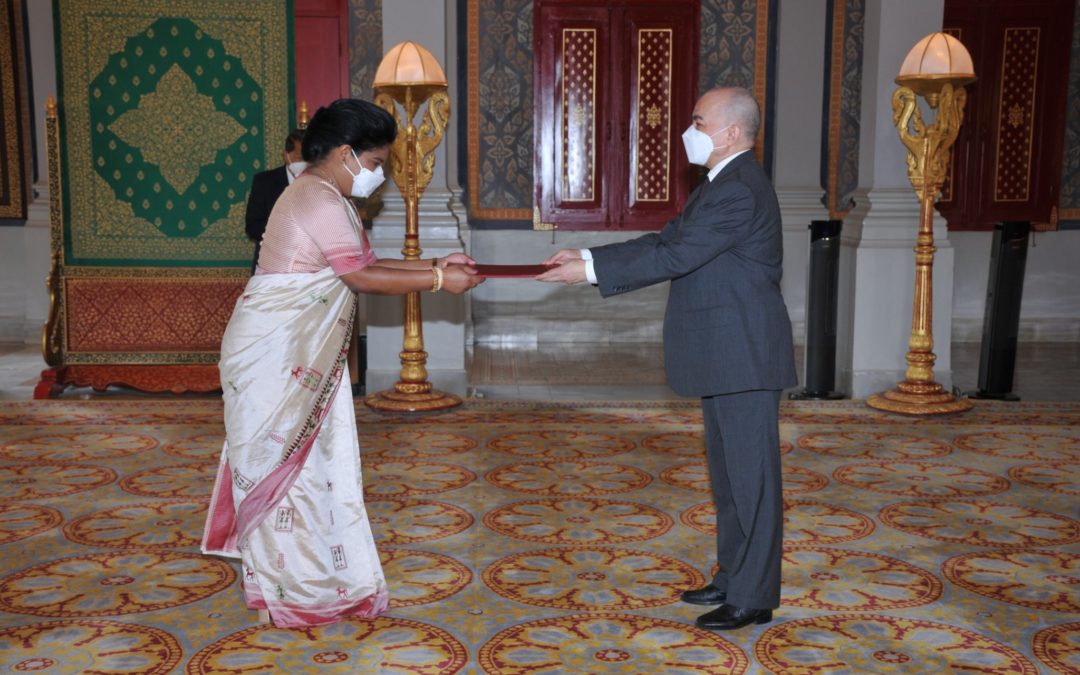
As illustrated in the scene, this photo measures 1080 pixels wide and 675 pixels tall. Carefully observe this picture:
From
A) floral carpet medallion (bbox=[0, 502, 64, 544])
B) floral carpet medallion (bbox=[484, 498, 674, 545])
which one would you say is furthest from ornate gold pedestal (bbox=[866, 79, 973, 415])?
floral carpet medallion (bbox=[0, 502, 64, 544])

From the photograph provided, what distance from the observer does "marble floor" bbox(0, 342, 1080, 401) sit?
7.23 metres

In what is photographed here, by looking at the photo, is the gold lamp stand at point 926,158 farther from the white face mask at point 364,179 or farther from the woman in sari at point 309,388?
the white face mask at point 364,179

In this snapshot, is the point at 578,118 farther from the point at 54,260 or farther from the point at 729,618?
the point at 729,618

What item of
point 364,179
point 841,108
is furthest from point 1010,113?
point 364,179

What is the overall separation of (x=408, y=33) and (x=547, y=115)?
318cm

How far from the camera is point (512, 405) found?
6.69m

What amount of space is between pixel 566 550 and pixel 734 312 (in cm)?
132

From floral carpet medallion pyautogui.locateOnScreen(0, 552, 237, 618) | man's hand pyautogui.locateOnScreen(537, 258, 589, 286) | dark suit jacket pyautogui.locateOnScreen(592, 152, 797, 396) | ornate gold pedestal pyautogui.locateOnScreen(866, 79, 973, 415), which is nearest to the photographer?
dark suit jacket pyautogui.locateOnScreen(592, 152, 797, 396)

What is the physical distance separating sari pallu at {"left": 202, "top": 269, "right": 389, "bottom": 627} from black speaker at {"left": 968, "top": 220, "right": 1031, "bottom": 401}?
16.3 feet

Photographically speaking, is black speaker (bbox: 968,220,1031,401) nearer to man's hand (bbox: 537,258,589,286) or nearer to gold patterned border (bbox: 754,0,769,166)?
gold patterned border (bbox: 754,0,769,166)

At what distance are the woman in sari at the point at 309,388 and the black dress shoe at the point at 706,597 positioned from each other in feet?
3.25

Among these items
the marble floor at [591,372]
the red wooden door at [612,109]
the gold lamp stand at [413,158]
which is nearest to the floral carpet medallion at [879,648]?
the gold lamp stand at [413,158]

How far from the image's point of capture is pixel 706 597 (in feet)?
11.6

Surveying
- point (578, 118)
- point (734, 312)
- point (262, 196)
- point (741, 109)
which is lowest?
point (734, 312)
